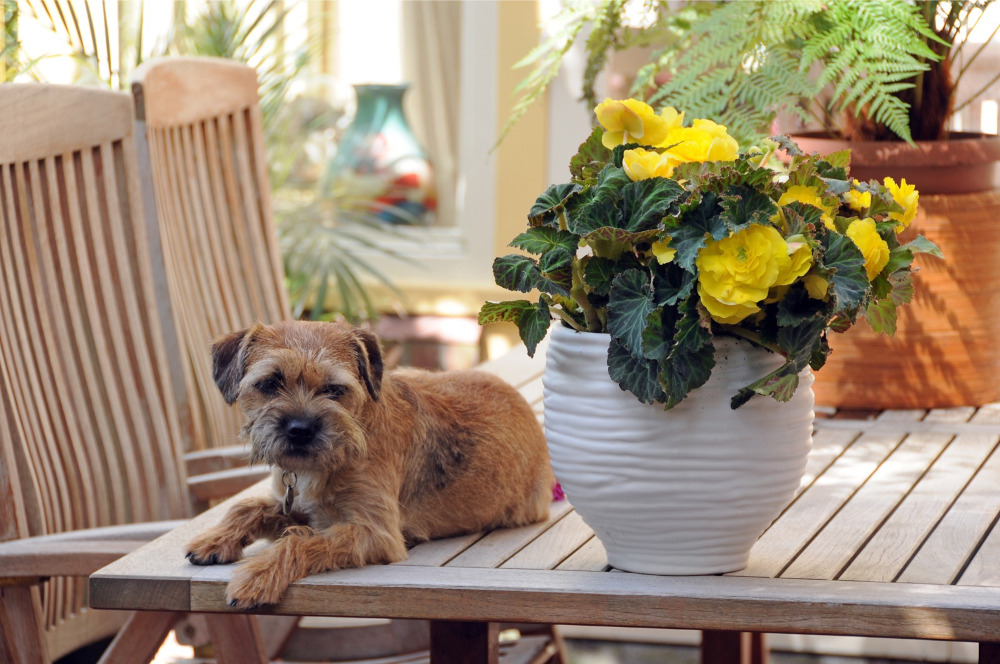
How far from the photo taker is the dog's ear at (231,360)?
5.58 feet

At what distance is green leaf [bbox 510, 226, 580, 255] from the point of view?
4.85 feet

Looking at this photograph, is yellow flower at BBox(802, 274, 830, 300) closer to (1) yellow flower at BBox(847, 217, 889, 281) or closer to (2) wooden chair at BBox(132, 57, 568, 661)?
(1) yellow flower at BBox(847, 217, 889, 281)

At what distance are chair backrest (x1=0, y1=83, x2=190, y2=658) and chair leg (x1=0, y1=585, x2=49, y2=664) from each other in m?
0.20

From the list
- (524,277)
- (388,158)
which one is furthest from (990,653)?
(388,158)

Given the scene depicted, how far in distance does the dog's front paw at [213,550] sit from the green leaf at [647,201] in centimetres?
68

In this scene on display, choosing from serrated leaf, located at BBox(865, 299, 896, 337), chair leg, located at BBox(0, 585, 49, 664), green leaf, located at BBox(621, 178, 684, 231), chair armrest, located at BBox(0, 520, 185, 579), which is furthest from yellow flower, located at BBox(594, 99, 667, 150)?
chair leg, located at BBox(0, 585, 49, 664)

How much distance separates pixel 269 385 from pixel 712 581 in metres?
0.64

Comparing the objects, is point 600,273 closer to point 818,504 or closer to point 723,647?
point 818,504

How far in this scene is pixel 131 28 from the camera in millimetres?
4930

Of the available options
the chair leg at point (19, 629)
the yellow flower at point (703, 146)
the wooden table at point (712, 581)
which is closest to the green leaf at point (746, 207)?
the yellow flower at point (703, 146)

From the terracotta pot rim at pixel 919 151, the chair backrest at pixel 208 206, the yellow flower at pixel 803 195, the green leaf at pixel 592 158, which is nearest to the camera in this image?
the yellow flower at pixel 803 195

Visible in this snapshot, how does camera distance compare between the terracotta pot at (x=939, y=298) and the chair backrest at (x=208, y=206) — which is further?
the chair backrest at (x=208, y=206)

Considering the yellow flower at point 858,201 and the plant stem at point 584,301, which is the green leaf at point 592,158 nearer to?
the plant stem at point 584,301

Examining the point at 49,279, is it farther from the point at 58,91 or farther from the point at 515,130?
the point at 515,130
